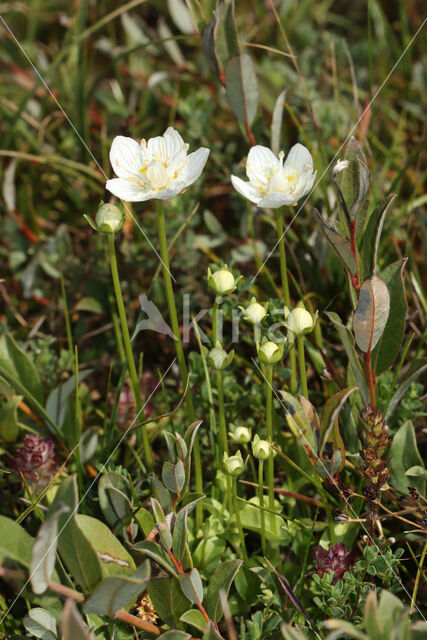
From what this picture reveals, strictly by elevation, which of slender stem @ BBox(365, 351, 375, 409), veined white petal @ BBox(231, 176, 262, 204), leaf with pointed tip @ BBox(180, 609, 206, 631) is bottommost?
leaf with pointed tip @ BBox(180, 609, 206, 631)

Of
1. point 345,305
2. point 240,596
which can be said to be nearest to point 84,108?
point 345,305

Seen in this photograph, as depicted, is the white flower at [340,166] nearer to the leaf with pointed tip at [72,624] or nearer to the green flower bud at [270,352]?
the green flower bud at [270,352]

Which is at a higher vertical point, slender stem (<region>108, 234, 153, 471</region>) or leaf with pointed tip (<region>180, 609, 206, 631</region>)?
slender stem (<region>108, 234, 153, 471</region>)

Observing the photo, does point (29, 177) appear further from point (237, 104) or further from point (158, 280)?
point (237, 104)

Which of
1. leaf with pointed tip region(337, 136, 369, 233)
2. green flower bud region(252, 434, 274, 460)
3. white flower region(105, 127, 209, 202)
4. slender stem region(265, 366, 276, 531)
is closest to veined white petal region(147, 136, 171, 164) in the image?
white flower region(105, 127, 209, 202)

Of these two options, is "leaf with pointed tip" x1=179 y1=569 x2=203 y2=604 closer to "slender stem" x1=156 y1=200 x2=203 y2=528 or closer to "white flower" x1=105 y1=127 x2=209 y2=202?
"slender stem" x1=156 y1=200 x2=203 y2=528

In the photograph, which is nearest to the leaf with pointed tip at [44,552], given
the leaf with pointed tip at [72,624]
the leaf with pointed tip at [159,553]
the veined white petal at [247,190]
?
the leaf with pointed tip at [72,624]
